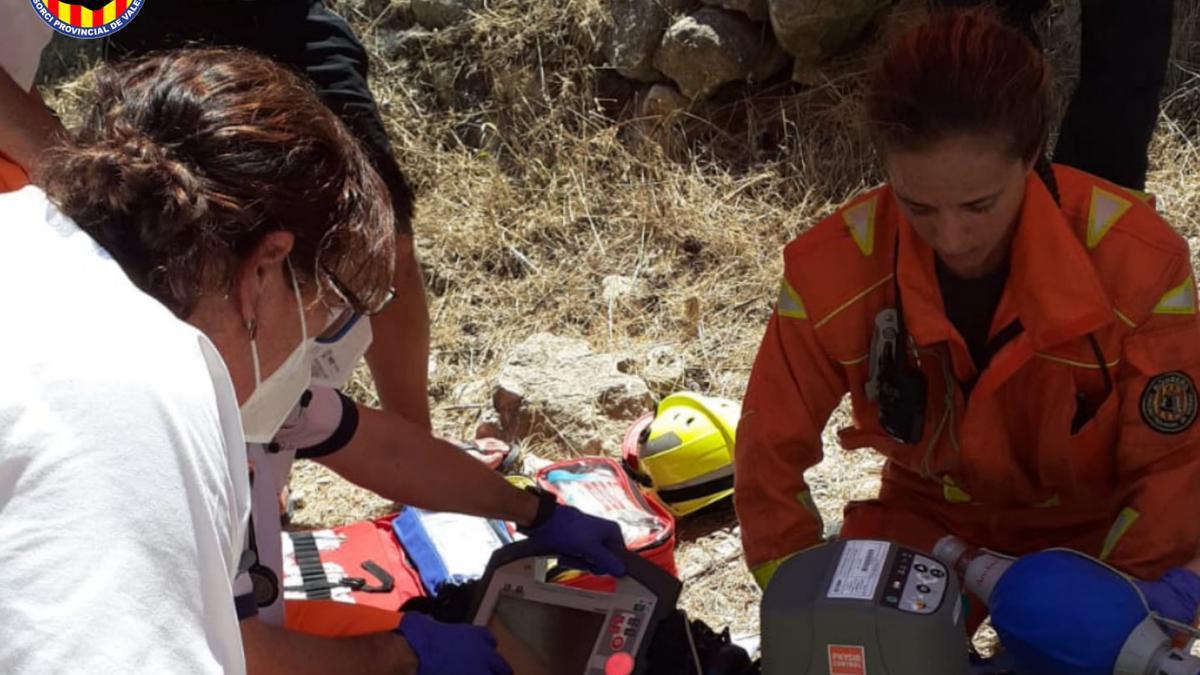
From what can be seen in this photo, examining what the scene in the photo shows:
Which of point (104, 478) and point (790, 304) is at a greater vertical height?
point (104, 478)

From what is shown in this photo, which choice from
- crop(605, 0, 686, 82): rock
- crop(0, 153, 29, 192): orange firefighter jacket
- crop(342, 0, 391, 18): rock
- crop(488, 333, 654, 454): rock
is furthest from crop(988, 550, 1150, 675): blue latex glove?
crop(342, 0, 391, 18): rock

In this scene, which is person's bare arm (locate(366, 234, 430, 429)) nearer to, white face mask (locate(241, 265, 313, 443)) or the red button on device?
the red button on device

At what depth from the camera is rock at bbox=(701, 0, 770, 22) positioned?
5.05 m

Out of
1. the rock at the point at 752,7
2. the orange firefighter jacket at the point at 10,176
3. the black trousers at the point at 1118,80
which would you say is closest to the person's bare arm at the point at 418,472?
the orange firefighter jacket at the point at 10,176

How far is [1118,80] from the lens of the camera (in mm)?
3389

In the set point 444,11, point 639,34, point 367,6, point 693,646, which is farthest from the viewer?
point 367,6

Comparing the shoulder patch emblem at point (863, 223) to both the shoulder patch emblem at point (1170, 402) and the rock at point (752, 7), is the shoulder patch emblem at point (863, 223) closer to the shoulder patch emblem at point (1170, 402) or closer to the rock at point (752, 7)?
the shoulder patch emblem at point (1170, 402)

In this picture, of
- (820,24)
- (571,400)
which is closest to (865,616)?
(571,400)

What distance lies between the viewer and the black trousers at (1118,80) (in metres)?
3.35

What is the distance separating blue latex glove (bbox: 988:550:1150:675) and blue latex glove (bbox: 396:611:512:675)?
2.47ft

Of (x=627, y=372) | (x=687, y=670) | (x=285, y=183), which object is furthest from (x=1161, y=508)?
(x=627, y=372)

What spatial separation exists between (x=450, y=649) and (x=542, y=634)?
1.04 feet

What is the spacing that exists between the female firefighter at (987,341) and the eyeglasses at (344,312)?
794 millimetres

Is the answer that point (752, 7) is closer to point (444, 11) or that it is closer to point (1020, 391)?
point (444, 11)
